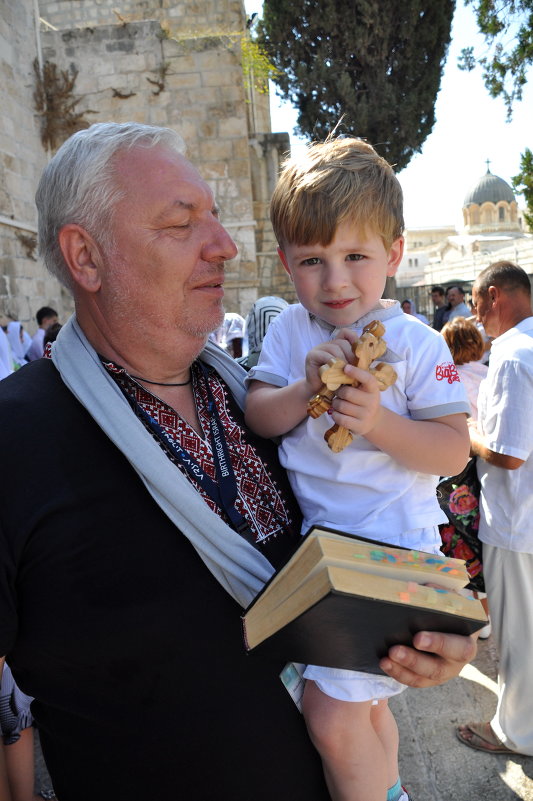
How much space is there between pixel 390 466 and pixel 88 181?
106cm

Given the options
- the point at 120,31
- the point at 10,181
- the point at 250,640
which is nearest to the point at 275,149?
the point at 120,31

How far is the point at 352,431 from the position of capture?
1.32 metres

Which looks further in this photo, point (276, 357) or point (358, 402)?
point (276, 357)

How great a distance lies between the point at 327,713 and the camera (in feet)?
4.43

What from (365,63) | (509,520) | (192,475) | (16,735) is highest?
(365,63)

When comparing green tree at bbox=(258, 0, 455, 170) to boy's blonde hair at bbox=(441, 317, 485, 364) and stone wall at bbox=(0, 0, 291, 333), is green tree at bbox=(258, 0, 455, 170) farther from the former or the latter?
boy's blonde hair at bbox=(441, 317, 485, 364)

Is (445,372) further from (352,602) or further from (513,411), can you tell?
(513,411)

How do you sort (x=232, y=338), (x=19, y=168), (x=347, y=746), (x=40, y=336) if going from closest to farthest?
(x=347, y=746) < (x=232, y=338) < (x=40, y=336) < (x=19, y=168)

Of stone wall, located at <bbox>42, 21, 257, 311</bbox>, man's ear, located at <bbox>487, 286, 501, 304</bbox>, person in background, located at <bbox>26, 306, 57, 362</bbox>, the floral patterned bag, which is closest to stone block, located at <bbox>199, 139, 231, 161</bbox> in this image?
stone wall, located at <bbox>42, 21, 257, 311</bbox>

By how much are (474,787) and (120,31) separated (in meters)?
13.3

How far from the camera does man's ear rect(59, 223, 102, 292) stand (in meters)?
Answer: 1.65

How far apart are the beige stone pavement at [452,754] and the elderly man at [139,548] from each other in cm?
187

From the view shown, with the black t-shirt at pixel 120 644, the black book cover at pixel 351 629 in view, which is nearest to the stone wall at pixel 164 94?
the black t-shirt at pixel 120 644

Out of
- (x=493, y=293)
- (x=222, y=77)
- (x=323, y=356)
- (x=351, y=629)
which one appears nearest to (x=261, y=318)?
(x=493, y=293)
